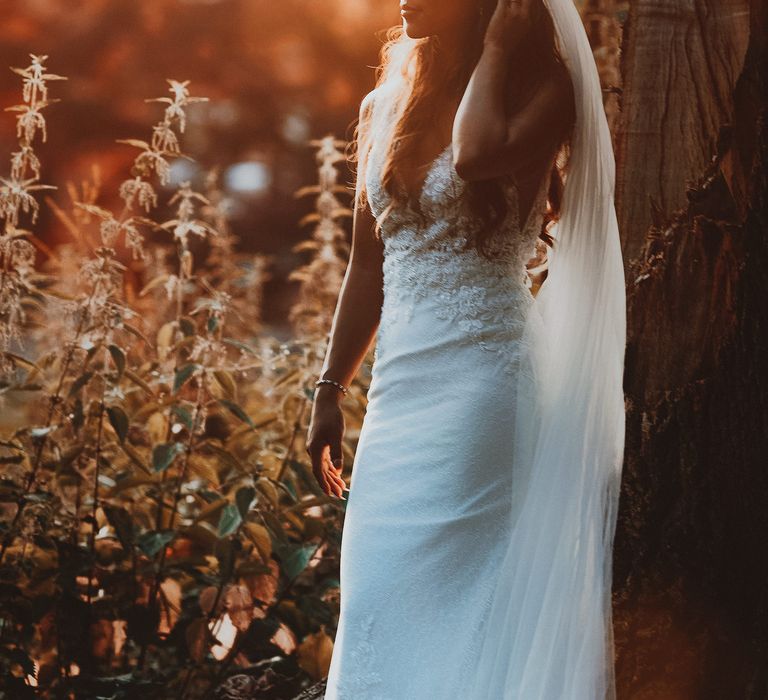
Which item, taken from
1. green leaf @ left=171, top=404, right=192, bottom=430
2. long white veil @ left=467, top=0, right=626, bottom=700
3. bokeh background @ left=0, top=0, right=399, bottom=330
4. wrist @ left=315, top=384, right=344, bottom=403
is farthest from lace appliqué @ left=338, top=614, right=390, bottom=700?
bokeh background @ left=0, top=0, right=399, bottom=330

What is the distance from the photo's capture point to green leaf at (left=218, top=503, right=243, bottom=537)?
7.82 ft

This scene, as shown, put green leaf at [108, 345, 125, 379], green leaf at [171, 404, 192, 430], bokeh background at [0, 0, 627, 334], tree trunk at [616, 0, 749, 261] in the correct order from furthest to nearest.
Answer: bokeh background at [0, 0, 627, 334], green leaf at [171, 404, 192, 430], green leaf at [108, 345, 125, 379], tree trunk at [616, 0, 749, 261]

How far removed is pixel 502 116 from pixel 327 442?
787mm

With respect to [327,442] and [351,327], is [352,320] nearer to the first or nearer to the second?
[351,327]

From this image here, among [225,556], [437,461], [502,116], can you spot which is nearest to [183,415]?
[225,556]

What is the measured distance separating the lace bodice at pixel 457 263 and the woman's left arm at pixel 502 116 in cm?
8

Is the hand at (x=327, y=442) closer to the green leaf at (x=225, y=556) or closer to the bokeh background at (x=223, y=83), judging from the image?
the green leaf at (x=225, y=556)

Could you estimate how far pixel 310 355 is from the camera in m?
2.86

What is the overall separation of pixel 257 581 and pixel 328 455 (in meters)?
0.63

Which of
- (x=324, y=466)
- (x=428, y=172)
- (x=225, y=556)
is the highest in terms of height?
(x=428, y=172)

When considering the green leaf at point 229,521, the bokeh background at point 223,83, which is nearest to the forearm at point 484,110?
the green leaf at point 229,521

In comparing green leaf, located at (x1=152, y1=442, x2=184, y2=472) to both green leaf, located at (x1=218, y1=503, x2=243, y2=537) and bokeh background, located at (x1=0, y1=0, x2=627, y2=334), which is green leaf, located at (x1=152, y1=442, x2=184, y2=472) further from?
bokeh background, located at (x1=0, y1=0, x2=627, y2=334)

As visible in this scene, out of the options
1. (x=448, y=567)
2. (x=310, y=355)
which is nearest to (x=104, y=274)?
(x=310, y=355)

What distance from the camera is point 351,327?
212 centimetres
